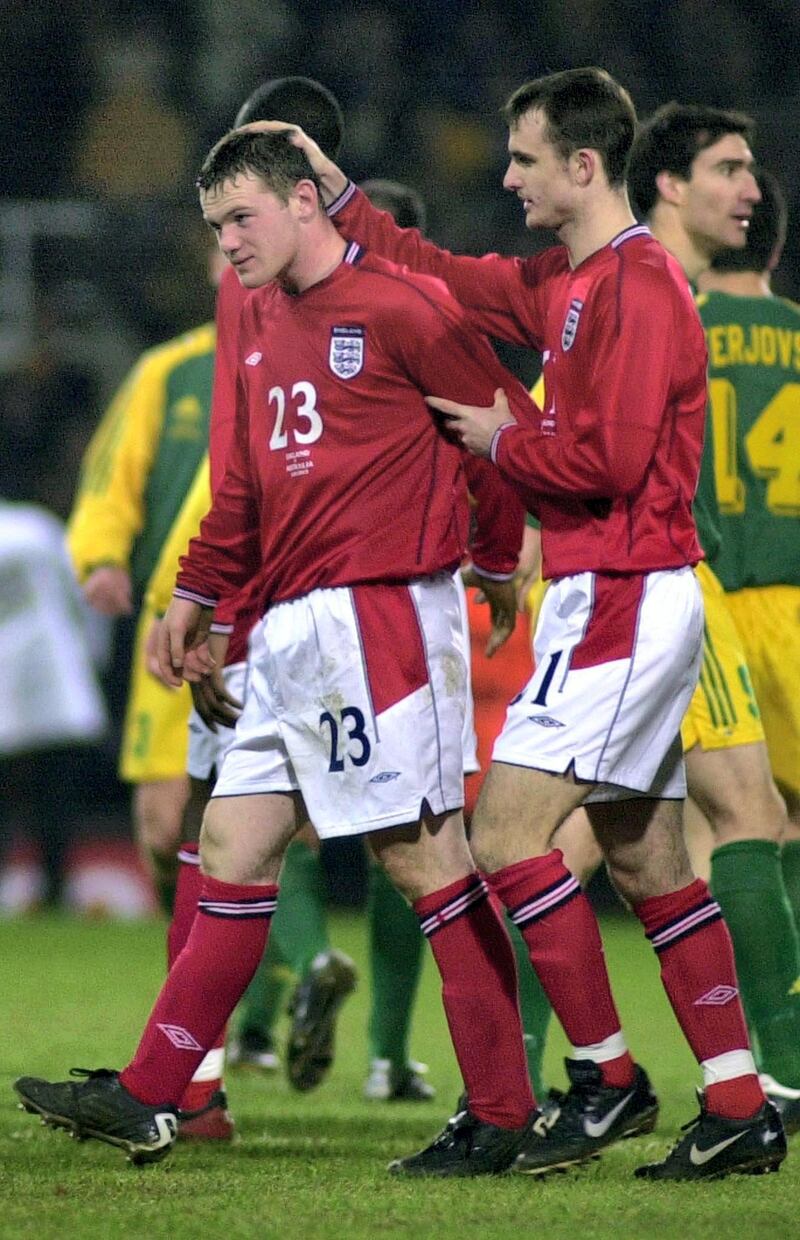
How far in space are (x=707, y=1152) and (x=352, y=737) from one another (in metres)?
0.88

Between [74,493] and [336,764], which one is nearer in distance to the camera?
[336,764]

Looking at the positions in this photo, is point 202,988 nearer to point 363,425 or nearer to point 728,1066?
point 728,1066

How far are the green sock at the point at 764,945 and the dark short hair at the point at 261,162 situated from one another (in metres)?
1.59

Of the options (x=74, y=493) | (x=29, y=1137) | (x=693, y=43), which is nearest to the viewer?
(x=29, y=1137)

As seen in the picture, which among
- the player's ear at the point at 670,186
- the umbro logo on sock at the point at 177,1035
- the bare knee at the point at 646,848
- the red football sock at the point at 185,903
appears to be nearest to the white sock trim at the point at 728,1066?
the bare knee at the point at 646,848

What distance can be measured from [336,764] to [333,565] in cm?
33

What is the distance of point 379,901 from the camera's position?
524cm

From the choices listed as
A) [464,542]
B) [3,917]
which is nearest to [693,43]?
[3,917]

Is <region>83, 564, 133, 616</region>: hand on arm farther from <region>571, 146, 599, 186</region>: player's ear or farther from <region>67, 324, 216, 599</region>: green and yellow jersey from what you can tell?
<region>571, 146, 599, 186</region>: player's ear

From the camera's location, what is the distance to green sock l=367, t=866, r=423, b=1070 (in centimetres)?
511

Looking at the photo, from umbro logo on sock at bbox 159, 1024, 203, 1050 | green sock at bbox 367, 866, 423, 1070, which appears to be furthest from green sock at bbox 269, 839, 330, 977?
umbro logo on sock at bbox 159, 1024, 203, 1050

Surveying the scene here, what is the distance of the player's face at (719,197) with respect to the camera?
4.68 meters

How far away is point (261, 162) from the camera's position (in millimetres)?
3758

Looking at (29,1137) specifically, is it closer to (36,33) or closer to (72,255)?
(72,255)
